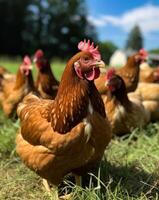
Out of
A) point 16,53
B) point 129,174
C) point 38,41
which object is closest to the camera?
point 129,174

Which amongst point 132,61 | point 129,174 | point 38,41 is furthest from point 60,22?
point 129,174

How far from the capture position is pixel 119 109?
5180 millimetres

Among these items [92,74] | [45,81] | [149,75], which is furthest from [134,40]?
[92,74]

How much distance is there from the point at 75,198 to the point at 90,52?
3.70 ft

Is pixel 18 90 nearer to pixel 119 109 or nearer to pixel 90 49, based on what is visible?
pixel 119 109

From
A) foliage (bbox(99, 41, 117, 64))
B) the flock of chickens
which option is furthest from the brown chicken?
foliage (bbox(99, 41, 117, 64))

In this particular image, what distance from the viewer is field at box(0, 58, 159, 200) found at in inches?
133

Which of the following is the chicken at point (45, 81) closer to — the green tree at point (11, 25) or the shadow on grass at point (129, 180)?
the shadow on grass at point (129, 180)

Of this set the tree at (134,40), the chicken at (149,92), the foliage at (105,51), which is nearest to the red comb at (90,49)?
the chicken at (149,92)

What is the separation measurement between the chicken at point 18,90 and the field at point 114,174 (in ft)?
3.00

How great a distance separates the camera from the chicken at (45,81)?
19.8 ft

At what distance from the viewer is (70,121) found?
10.6 ft

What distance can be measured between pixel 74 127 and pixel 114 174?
0.94 meters

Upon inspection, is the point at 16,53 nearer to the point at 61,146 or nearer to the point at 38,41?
the point at 38,41
